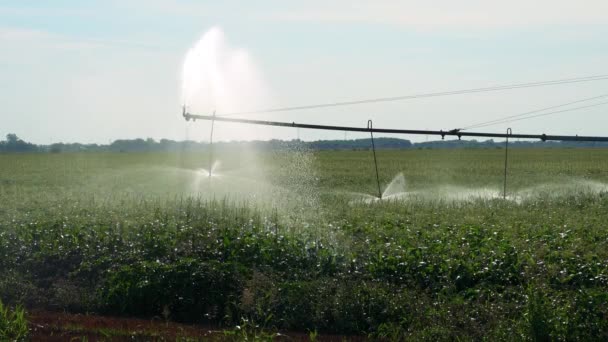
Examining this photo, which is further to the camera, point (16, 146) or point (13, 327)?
point (16, 146)

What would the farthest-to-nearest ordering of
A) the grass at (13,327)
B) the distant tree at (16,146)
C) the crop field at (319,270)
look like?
the distant tree at (16,146)
the crop field at (319,270)
the grass at (13,327)

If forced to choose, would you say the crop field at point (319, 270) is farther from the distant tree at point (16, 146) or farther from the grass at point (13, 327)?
the distant tree at point (16, 146)

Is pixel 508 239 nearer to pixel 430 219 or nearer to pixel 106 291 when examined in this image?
pixel 430 219

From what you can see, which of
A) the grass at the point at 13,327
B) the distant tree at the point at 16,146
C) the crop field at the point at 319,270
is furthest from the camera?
the distant tree at the point at 16,146

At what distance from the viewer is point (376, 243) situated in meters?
10.9

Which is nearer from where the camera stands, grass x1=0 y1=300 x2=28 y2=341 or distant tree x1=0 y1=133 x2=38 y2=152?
grass x1=0 y1=300 x2=28 y2=341

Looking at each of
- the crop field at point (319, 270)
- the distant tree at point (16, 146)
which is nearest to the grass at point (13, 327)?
the crop field at point (319, 270)

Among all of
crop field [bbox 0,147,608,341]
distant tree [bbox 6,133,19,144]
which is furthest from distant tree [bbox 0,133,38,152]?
crop field [bbox 0,147,608,341]

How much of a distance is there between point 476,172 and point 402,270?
23078mm

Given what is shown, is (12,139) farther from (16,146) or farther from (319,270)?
(319,270)

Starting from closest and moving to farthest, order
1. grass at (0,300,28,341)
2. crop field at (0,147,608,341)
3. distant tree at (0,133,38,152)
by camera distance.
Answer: grass at (0,300,28,341) → crop field at (0,147,608,341) → distant tree at (0,133,38,152)

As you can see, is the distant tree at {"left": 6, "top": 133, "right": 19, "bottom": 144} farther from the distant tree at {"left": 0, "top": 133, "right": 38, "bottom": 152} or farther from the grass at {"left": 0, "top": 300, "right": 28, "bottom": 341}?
the grass at {"left": 0, "top": 300, "right": 28, "bottom": 341}

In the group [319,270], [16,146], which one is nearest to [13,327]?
[319,270]

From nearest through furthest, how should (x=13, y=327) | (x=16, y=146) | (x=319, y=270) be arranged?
(x=13, y=327) < (x=319, y=270) < (x=16, y=146)
